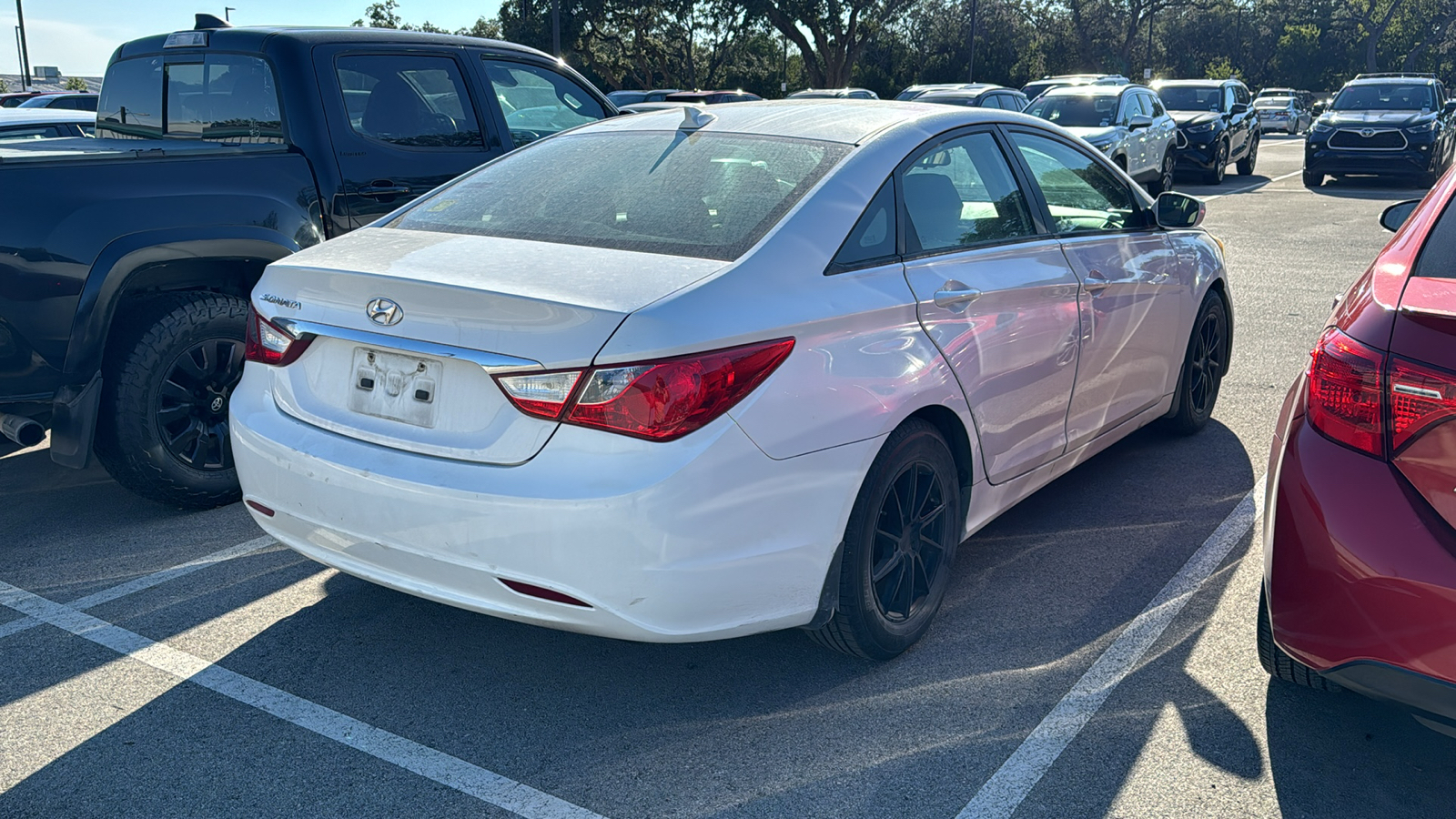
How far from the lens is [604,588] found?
9.26 ft

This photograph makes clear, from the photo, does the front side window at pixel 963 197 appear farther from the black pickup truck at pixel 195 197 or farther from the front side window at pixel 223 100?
the front side window at pixel 223 100

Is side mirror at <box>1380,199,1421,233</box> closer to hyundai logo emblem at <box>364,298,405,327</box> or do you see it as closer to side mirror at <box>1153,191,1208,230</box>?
side mirror at <box>1153,191,1208,230</box>

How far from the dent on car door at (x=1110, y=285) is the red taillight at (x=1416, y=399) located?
1670mm

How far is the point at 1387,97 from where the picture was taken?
1967 cm

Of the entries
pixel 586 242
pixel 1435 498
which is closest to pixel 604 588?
pixel 586 242

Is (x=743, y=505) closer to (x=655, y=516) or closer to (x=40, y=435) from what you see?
(x=655, y=516)

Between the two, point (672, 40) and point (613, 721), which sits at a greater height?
point (672, 40)

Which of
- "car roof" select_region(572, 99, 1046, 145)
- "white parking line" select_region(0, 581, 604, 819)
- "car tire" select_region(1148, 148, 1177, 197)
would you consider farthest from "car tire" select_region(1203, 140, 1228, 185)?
"white parking line" select_region(0, 581, 604, 819)

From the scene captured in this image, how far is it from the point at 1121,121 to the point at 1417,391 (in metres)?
14.8

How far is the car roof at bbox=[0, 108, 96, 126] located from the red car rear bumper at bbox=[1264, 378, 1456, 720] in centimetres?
797

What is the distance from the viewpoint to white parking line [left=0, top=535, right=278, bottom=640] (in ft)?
12.6

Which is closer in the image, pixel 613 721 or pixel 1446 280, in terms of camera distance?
pixel 1446 280

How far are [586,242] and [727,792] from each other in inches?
58.8

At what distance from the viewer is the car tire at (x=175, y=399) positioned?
467cm
